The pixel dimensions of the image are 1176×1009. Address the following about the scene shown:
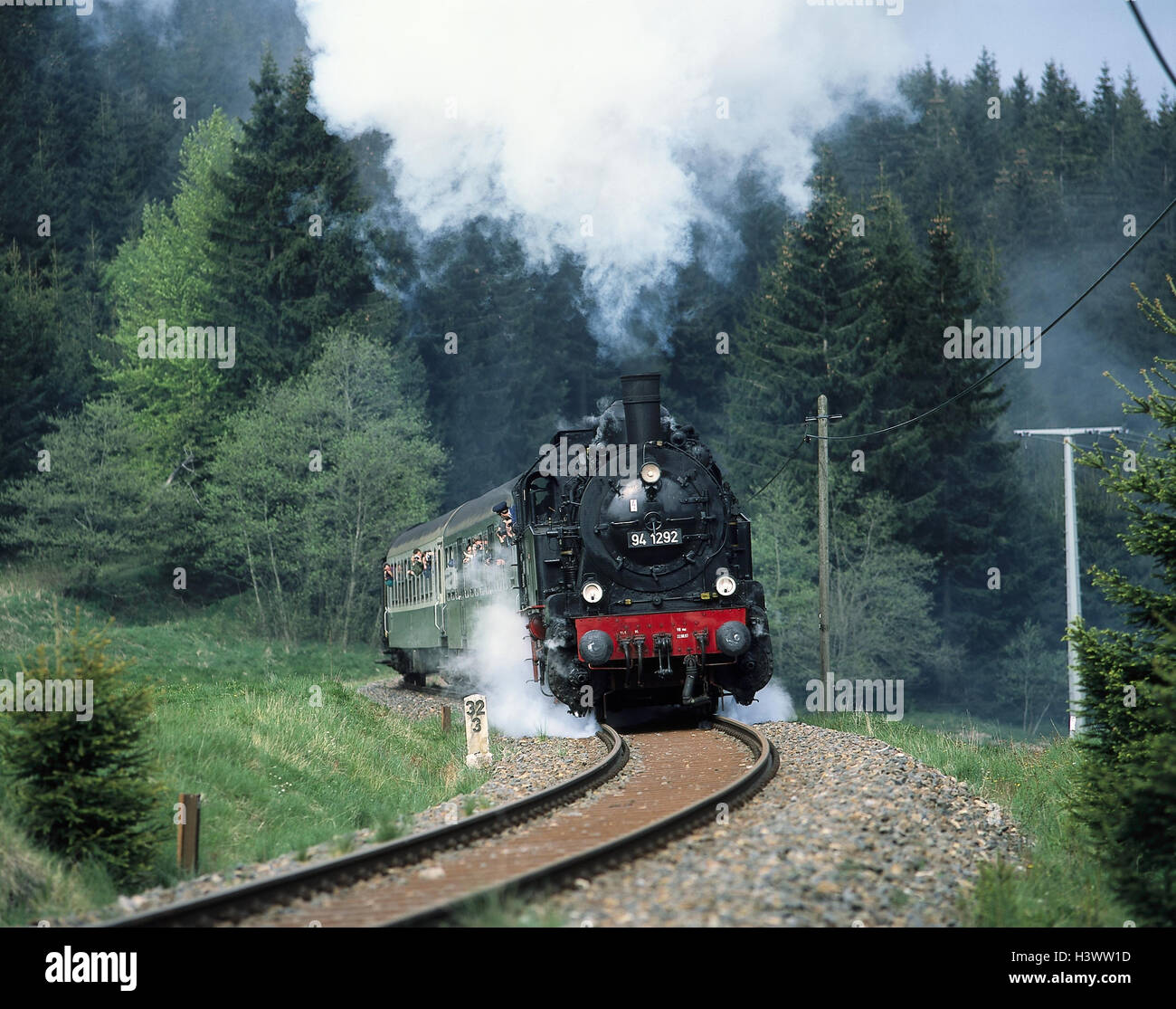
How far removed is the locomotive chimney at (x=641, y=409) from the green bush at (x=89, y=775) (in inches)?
284

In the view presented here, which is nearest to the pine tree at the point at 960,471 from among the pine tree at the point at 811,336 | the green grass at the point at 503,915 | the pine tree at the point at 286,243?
the pine tree at the point at 811,336

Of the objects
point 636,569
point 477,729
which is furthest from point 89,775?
point 636,569

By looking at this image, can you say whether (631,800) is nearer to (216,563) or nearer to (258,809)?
(258,809)

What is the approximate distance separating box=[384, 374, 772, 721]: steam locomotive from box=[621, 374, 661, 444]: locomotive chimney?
0.5 inches

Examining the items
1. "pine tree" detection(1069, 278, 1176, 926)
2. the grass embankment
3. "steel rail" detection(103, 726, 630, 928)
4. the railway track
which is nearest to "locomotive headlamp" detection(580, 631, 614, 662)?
the grass embankment

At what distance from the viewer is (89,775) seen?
785cm

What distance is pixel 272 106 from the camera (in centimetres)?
4100

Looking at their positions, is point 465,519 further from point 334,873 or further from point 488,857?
point 334,873

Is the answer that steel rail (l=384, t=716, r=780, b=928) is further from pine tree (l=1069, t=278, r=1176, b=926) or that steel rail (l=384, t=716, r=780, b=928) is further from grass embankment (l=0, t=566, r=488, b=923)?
pine tree (l=1069, t=278, r=1176, b=926)

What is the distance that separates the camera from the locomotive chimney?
14156 millimetres

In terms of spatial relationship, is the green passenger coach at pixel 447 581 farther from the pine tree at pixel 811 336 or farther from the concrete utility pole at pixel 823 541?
the pine tree at pixel 811 336

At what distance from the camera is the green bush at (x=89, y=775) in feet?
24.6
